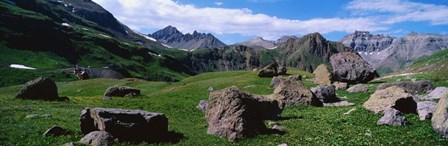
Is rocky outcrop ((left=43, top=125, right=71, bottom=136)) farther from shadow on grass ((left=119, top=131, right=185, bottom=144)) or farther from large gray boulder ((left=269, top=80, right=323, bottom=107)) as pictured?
large gray boulder ((left=269, top=80, right=323, bottom=107))

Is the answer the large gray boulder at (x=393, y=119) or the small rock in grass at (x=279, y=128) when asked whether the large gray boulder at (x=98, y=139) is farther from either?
the large gray boulder at (x=393, y=119)

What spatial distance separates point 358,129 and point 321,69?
46328 mm

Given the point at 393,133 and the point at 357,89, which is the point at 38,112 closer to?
the point at 393,133

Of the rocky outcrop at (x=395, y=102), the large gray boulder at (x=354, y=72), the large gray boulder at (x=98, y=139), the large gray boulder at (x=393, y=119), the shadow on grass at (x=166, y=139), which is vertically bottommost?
the shadow on grass at (x=166, y=139)

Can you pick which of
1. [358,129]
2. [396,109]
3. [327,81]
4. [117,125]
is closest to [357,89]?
[327,81]

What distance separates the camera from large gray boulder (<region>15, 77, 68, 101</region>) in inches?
2042

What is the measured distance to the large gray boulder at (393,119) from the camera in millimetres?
29962

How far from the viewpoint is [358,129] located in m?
29.6

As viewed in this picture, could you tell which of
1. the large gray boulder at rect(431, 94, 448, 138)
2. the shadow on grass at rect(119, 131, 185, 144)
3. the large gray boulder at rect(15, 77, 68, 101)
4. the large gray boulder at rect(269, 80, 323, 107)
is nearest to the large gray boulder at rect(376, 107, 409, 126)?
the large gray boulder at rect(431, 94, 448, 138)

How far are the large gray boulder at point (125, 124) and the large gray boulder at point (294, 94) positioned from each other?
1850cm

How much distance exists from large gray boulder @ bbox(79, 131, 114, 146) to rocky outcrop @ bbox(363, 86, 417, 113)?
23.1 metres

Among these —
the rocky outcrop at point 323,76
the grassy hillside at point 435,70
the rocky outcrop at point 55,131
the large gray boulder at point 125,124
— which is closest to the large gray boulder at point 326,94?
the rocky outcrop at point 323,76

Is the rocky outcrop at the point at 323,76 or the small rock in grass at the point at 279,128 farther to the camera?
the rocky outcrop at the point at 323,76

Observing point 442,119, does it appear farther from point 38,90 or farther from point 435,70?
point 435,70
